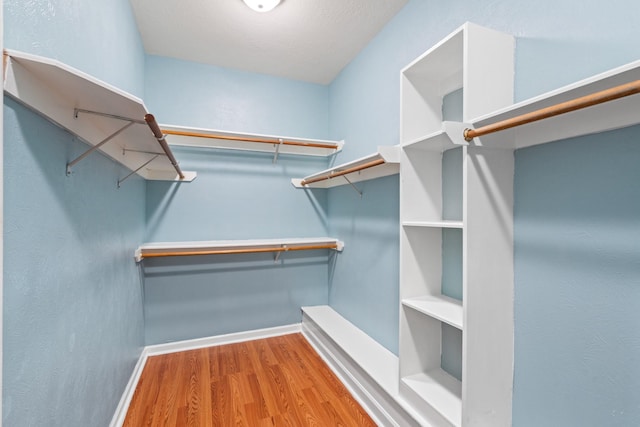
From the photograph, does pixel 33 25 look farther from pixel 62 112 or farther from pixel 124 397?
pixel 124 397

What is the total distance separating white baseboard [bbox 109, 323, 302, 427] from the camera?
1.83m

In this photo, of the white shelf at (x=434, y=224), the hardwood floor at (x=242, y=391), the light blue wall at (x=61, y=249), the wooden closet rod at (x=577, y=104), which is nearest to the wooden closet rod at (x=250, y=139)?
the light blue wall at (x=61, y=249)

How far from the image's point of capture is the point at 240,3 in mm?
1777

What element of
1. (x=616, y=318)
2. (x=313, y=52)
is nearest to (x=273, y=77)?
(x=313, y=52)

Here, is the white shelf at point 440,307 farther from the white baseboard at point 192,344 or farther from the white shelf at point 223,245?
the white baseboard at point 192,344

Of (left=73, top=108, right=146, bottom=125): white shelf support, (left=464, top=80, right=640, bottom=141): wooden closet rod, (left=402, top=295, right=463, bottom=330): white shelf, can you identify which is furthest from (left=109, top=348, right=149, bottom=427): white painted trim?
(left=464, top=80, right=640, bottom=141): wooden closet rod

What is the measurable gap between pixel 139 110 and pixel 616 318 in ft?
5.49

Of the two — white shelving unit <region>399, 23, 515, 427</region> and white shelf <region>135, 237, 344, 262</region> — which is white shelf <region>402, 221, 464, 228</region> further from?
white shelf <region>135, 237, 344, 262</region>

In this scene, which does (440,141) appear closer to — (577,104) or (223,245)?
(577,104)

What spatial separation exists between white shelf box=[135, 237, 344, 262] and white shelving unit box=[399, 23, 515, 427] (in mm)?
1191

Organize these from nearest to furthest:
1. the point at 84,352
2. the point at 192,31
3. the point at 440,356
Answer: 1. the point at 84,352
2. the point at 440,356
3. the point at 192,31

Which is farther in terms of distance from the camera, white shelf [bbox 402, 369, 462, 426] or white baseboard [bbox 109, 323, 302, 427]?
white baseboard [bbox 109, 323, 302, 427]

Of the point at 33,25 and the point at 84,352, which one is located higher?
the point at 33,25

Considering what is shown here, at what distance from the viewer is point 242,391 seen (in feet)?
6.06
